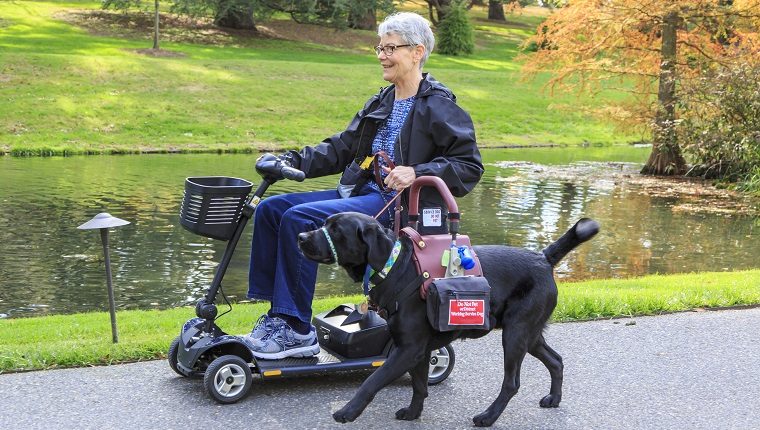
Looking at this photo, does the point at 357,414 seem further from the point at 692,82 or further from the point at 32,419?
the point at 692,82

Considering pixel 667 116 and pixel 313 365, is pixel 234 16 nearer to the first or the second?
pixel 667 116

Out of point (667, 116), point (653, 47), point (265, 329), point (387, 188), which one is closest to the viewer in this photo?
point (265, 329)

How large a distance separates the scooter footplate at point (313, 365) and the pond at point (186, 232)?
12.8 ft

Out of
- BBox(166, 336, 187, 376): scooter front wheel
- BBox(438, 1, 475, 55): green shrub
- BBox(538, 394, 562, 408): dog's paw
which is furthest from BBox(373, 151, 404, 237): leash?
BBox(438, 1, 475, 55): green shrub

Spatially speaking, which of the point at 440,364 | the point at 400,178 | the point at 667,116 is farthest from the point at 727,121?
the point at 400,178

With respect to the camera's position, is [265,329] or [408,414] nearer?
[408,414]

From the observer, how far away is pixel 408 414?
454cm

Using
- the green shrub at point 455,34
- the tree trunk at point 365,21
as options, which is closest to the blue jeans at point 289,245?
the green shrub at point 455,34

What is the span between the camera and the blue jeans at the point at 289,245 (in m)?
4.82

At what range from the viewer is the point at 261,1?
4066 centimetres

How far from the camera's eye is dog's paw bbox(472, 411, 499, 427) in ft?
14.7

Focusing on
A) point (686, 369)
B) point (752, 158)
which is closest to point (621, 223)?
point (752, 158)

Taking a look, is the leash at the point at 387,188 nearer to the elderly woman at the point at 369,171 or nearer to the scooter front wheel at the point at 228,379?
the elderly woman at the point at 369,171

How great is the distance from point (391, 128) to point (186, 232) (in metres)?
7.42
